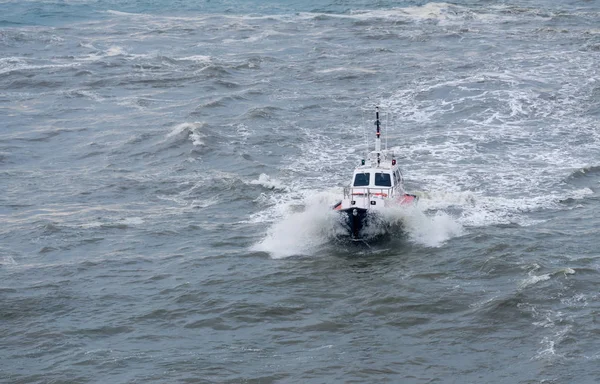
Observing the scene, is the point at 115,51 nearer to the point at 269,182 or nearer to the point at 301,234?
the point at 269,182

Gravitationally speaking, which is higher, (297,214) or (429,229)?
(297,214)

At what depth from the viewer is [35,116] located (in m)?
53.8

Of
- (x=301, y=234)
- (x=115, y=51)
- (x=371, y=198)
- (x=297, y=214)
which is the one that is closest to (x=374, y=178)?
(x=371, y=198)

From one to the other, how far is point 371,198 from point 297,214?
3.08m

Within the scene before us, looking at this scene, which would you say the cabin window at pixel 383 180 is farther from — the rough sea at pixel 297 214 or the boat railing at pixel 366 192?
the rough sea at pixel 297 214

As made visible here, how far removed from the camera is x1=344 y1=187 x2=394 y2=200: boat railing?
109 ft

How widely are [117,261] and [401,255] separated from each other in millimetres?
9616

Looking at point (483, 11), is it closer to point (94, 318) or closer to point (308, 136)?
point (308, 136)

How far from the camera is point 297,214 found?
114ft

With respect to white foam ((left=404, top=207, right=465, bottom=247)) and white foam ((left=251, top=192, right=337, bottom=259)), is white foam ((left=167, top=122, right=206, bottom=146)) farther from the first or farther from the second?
white foam ((left=404, top=207, right=465, bottom=247))

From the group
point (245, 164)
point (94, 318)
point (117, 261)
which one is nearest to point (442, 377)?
point (94, 318)

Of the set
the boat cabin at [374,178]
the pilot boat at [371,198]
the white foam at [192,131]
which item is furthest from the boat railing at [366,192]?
the white foam at [192,131]

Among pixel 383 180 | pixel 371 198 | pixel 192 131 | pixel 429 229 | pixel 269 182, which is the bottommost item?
pixel 429 229

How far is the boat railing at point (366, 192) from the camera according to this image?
33.3m
